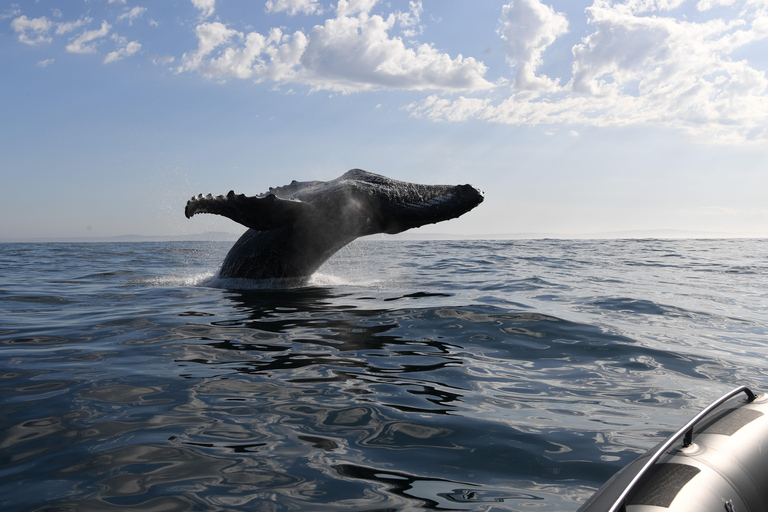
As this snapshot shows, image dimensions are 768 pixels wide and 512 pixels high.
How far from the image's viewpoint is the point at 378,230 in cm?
941

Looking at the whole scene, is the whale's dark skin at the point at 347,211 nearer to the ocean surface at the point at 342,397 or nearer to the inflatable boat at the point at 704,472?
the ocean surface at the point at 342,397

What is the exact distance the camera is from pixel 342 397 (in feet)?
13.7

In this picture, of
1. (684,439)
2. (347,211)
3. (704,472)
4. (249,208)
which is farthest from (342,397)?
(347,211)

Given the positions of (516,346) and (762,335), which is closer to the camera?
(516,346)

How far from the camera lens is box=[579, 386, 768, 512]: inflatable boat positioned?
2107 millimetres

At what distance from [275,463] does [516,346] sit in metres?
3.86

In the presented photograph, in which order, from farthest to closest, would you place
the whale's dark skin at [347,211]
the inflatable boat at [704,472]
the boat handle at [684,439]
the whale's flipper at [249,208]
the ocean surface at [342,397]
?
1. the whale's dark skin at [347,211]
2. the whale's flipper at [249,208]
3. the ocean surface at [342,397]
4. the inflatable boat at [704,472]
5. the boat handle at [684,439]

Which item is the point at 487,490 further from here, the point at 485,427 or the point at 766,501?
the point at 766,501

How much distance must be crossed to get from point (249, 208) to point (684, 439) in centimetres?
640

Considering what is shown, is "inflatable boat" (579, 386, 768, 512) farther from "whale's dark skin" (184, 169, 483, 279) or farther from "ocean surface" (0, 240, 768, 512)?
"whale's dark skin" (184, 169, 483, 279)

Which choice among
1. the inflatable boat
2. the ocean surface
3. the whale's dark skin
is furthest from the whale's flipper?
the inflatable boat

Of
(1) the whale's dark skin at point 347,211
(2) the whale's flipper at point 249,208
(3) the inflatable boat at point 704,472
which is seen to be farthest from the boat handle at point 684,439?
(1) the whale's dark skin at point 347,211

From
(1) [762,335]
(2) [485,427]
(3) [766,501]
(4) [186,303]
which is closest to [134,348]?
(4) [186,303]

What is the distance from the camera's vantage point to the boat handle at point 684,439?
6.19ft
